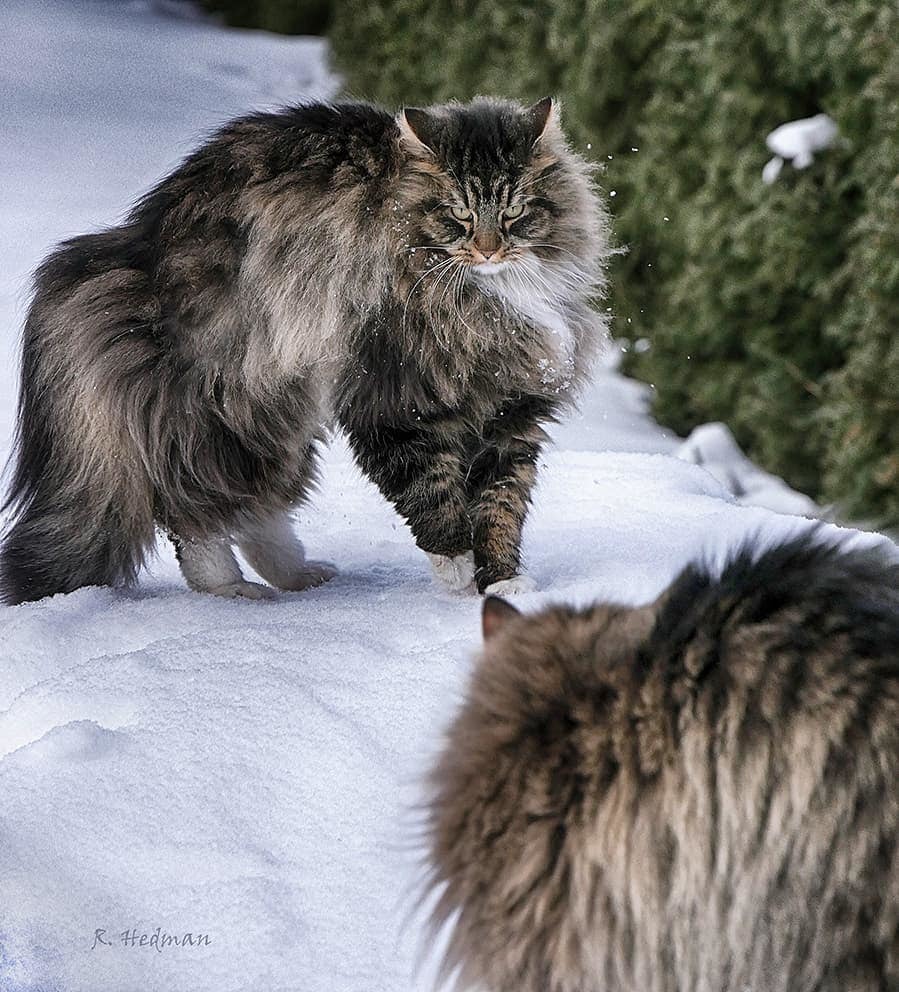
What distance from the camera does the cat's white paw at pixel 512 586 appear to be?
2578mm

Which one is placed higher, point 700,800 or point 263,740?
point 700,800

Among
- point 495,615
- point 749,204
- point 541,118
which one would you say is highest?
point 541,118

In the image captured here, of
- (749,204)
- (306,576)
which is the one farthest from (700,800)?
(749,204)

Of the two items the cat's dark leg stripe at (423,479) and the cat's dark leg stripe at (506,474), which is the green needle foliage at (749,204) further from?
the cat's dark leg stripe at (423,479)

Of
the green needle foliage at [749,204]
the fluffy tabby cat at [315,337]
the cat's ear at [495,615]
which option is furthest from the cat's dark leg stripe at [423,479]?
the green needle foliage at [749,204]

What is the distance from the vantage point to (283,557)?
9.93 feet

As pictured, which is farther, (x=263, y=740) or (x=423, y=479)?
(x=423, y=479)

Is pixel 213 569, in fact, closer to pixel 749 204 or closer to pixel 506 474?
pixel 506 474

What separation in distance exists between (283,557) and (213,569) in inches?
7.5

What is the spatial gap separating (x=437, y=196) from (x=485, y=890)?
5.41 feet

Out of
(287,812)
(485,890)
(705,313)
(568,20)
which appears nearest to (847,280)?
(705,313)

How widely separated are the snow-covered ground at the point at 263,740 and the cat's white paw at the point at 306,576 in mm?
43

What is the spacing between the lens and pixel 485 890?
1.40 meters

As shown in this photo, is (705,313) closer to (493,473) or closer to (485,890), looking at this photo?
(493,473)
